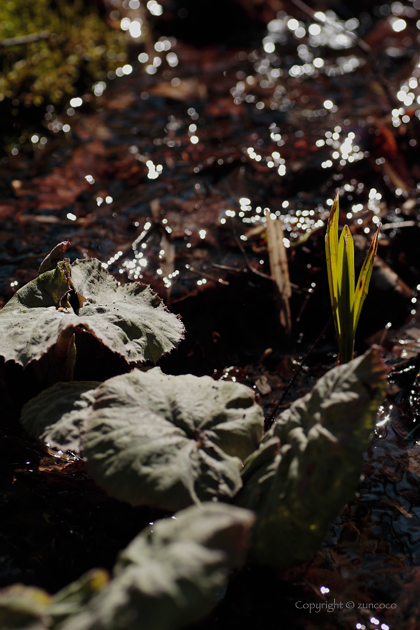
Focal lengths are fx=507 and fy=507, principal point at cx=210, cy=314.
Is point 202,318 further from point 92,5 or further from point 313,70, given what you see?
point 92,5

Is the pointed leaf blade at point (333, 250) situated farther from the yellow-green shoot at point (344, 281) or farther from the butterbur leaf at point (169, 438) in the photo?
the butterbur leaf at point (169, 438)

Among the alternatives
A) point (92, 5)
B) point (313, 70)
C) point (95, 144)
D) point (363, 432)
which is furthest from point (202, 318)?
point (92, 5)

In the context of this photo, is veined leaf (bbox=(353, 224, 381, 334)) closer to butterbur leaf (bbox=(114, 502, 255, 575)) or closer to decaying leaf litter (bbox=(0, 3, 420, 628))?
decaying leaf litter (bbox=(0, 3, 420, 628))

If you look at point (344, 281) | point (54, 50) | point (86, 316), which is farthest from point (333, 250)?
point (54, 50)

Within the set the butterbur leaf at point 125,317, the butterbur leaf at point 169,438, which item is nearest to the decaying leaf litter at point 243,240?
the butterbur leaf at point 169,438

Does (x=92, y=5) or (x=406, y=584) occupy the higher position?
(x=92, y=5)

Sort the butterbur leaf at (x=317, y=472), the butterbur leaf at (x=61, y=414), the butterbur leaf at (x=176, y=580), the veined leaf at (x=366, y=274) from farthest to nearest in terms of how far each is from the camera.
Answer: the veined leaf at (x=366, y=274) < the butterbur leaf at (x=61, y=414) < the butterbur leaf at (x=317, y=472) < the butterbur leaf at (x=176, y=580)

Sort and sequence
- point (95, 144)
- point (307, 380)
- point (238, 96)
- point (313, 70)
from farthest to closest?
point (313, 70) < point (238, 96) < point (95, 144) < point (307, 380)
